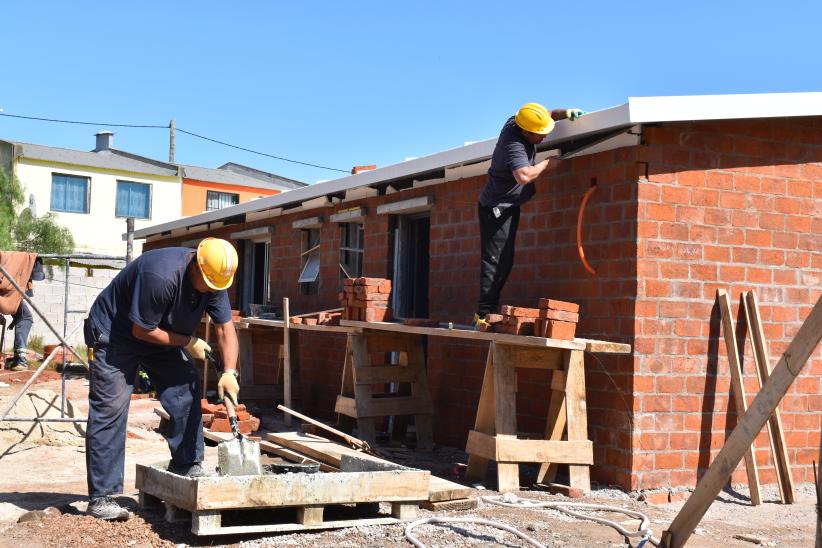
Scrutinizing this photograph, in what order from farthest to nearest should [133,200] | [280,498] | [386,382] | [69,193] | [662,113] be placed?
[133,200], [69,193], [386,382], [662,113], [280,498]

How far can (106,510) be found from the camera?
6.19 m

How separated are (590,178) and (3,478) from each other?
5.98 meters

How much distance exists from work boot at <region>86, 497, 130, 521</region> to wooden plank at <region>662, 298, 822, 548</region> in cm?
365

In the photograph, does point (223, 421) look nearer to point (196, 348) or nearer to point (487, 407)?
point (487, 407)

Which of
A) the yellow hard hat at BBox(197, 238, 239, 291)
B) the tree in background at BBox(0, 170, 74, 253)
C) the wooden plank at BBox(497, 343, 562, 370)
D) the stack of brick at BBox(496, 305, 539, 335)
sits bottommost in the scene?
the wooden plank at BBox(497, 343, 562, 370)

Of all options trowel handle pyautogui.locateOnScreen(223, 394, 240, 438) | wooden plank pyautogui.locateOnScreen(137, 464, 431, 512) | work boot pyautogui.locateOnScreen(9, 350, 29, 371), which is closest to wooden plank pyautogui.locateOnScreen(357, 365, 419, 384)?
trowel handle pyautogui.locateOnScreen(223, 394, 240, 438)

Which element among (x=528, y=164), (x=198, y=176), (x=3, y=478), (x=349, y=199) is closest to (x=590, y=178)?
(x=528, y=164)

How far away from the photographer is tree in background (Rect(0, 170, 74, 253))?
34.1 metres

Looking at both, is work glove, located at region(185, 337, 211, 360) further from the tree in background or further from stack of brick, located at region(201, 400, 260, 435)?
the tree in background

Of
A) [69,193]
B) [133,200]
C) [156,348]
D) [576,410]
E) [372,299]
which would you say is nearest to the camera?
[156,348]

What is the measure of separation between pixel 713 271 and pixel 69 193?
3312 centimetres

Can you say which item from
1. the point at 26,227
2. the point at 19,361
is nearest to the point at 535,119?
the point at 19,361

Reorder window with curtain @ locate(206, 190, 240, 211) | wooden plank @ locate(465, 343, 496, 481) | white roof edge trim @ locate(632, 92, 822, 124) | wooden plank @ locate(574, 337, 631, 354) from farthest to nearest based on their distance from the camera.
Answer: window with curtain @ locate(206, 190, 240, 211), wooden plank @ locate(465, 343, 496, 481), white roof edge trim @ locate(632, 92, 822, 124), wooden plank @ locate(574, 337, 631, 354)

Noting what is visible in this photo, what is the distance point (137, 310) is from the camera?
20.2 feet
